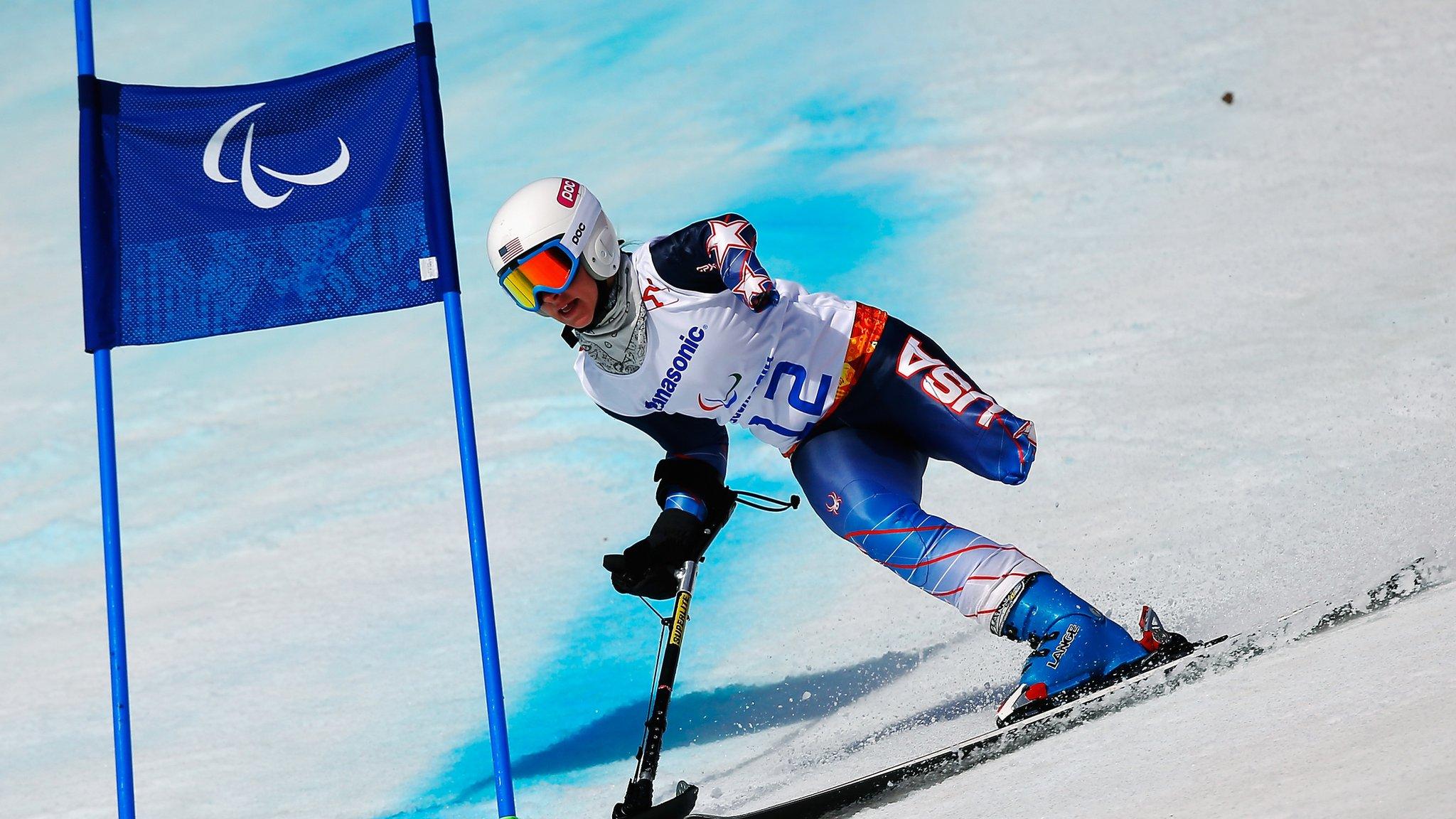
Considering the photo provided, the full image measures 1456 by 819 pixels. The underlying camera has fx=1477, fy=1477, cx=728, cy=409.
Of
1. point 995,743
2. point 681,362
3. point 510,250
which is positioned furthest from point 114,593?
point 995,743

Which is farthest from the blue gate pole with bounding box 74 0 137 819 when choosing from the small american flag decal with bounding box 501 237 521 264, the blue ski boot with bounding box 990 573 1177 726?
the blue ski boot with bounding box 990 573 1177 726

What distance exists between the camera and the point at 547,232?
3875 mm

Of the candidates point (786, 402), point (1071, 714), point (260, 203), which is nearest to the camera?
point (1071, 714)

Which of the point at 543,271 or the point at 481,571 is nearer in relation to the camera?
the point at 543,271

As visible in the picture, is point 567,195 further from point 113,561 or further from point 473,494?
point 113,561

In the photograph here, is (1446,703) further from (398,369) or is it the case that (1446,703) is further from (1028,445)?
(398,369)

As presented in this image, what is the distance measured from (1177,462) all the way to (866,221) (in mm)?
4063

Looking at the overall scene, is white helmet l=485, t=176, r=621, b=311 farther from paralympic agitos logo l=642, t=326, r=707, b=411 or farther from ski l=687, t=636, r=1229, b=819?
ski l=687, t=636, r=1229, b=819

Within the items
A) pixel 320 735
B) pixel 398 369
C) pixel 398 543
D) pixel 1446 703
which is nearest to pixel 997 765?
pixel 1446 703

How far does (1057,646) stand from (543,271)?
1.68 m

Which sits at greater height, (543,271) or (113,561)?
(543,271)

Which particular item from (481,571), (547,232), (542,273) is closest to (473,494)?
(481,571)

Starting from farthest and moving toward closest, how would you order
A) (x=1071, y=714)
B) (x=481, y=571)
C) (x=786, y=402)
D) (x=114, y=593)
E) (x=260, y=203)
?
(x=260, y=203) < (x=786, y=402) < (x=114, y=593) < (x=481, y=571) < (x=1071, y=714)

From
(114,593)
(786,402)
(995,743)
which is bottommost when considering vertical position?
(995,743)
